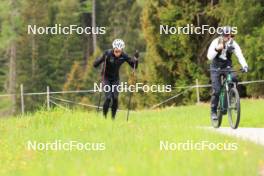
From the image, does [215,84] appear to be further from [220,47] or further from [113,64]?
[113,64]

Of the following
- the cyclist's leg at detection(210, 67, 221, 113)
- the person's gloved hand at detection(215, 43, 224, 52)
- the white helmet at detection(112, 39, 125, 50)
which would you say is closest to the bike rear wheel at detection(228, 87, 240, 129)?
the cyclist's leg at detection(210, 67, 221, 113)

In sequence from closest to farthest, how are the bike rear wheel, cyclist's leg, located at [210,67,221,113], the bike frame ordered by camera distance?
the bike rear wheel → the bike frame → cyclist's leg, located at [210,67,221,113]

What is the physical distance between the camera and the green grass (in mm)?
9055

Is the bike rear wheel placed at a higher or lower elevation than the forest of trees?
lower

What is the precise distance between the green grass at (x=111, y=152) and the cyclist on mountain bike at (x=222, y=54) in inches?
55.4

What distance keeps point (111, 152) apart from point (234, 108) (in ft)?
13.6

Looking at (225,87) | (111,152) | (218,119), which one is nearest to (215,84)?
(225,87)

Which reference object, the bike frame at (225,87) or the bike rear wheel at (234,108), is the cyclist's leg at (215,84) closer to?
the bike frame at (225,87)

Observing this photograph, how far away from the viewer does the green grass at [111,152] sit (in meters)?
9.05

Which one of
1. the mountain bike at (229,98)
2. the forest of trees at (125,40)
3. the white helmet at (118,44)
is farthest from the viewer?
the forest of trees at (125,40)

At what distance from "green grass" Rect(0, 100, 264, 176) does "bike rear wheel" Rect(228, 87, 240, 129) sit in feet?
3.28

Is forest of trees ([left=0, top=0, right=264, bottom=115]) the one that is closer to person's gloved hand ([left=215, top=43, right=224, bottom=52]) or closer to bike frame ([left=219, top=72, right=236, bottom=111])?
bike frame ([left=219, top=72, right=236, bottom=111])

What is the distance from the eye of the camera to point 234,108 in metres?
14.4

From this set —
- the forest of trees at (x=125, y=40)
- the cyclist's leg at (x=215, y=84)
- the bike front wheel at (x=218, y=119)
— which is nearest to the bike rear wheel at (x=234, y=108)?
the bike front wheel at (x=218, y=119)
